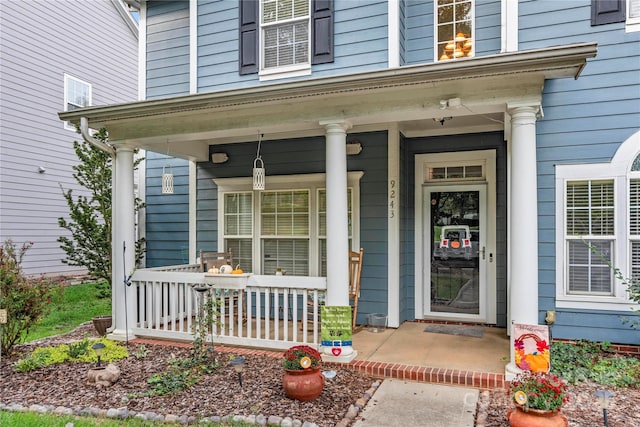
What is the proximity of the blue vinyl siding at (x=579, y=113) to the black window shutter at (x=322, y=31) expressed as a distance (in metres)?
2.30

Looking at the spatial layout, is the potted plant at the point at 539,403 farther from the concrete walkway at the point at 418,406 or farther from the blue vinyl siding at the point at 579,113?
the blue vinyl siding at the point at 579,113

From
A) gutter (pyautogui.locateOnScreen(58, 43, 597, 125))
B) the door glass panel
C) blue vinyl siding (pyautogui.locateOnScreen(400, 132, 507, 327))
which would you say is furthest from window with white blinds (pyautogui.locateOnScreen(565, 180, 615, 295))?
gutter (pyautogui.locateOnScreen(58, 43, 597, 125))

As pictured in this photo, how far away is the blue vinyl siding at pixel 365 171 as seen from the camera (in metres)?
5.88

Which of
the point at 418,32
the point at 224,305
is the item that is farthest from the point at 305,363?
the point at 418,32

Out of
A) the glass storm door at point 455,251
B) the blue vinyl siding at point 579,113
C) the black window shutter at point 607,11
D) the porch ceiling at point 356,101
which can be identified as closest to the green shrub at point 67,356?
the porch ceiling at point 356,101

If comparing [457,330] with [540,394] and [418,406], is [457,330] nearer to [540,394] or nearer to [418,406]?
[418,406]

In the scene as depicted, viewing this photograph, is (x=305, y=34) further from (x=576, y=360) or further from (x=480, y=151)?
(x=576, y=360)

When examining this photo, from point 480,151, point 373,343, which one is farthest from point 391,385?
point 480,151

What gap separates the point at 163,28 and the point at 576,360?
23.8ft

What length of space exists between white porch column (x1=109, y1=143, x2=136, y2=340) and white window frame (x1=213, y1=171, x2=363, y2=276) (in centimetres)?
151

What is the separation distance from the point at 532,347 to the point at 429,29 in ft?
13.2

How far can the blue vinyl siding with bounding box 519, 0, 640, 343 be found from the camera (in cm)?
465

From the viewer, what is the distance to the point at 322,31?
587 centimetres

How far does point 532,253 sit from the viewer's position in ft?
12.6
